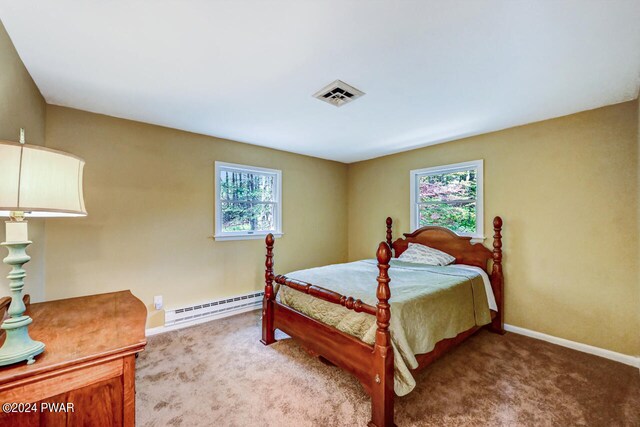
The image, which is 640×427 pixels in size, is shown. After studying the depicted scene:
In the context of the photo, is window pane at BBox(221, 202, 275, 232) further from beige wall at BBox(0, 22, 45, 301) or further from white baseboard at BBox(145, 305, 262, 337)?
beige wall at BBox(0, 22, 45, 301)

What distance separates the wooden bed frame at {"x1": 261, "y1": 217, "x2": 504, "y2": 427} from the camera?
1.68m

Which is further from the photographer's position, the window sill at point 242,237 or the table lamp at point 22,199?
the window sill at point 242,237

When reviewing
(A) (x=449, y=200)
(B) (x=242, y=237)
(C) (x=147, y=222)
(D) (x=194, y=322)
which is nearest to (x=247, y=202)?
(B) (x=242, y=237)

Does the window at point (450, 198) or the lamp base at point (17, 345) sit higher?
the window at point (450, 198)

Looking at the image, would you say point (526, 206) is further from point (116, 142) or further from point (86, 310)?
point (116, 142)

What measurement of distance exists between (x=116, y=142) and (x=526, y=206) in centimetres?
445

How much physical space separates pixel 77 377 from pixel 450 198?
12.6 ft

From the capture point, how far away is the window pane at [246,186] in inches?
143

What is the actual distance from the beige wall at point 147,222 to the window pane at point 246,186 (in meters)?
0.17

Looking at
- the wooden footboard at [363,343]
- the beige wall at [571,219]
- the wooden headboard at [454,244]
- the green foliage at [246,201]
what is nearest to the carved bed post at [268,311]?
the wooden footboard at [363,343]

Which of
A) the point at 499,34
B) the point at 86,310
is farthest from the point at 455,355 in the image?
the point at 86,310

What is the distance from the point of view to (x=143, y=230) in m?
2.97

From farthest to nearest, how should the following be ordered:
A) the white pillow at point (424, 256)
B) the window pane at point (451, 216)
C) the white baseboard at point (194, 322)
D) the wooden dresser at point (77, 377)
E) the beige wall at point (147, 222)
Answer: the window pane at point (451, 216)
the white pillow at point (424, 256)
the white baseboard at point (194, 322)
the beige wall at point (147, 222)
the wooden dresser at point (77, 377)

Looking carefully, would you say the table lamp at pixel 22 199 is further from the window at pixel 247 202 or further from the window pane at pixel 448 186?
the window pane at pixel 448 186
